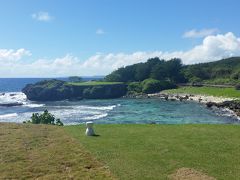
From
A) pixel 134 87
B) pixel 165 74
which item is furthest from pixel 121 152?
pixel 165 74

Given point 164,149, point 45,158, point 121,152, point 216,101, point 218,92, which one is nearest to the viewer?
point 45,158

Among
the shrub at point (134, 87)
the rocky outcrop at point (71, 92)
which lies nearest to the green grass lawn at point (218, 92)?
the shrub at point (134, 87)

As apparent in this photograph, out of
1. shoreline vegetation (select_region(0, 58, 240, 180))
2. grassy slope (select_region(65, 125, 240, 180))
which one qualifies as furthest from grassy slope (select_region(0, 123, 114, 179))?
grassy slope (select_region(65, 125, 240, 180))

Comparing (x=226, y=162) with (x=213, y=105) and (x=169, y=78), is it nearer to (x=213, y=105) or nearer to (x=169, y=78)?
(x=213, y=105)

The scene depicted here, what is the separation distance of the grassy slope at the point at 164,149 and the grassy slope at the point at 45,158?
714 mm

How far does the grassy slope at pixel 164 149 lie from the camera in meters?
15.3

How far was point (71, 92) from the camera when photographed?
14388 centimetres

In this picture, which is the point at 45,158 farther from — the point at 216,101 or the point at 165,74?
the point at 165,74

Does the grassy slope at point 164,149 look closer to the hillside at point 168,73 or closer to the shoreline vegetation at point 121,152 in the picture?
the shoreline vegetation at point 121,152

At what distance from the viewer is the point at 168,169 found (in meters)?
15.4

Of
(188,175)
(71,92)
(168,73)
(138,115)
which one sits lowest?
(138,115)

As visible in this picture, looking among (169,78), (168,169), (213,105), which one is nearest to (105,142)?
(168,169)

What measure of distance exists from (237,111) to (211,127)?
185ft

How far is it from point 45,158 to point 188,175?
6508 millimetres
